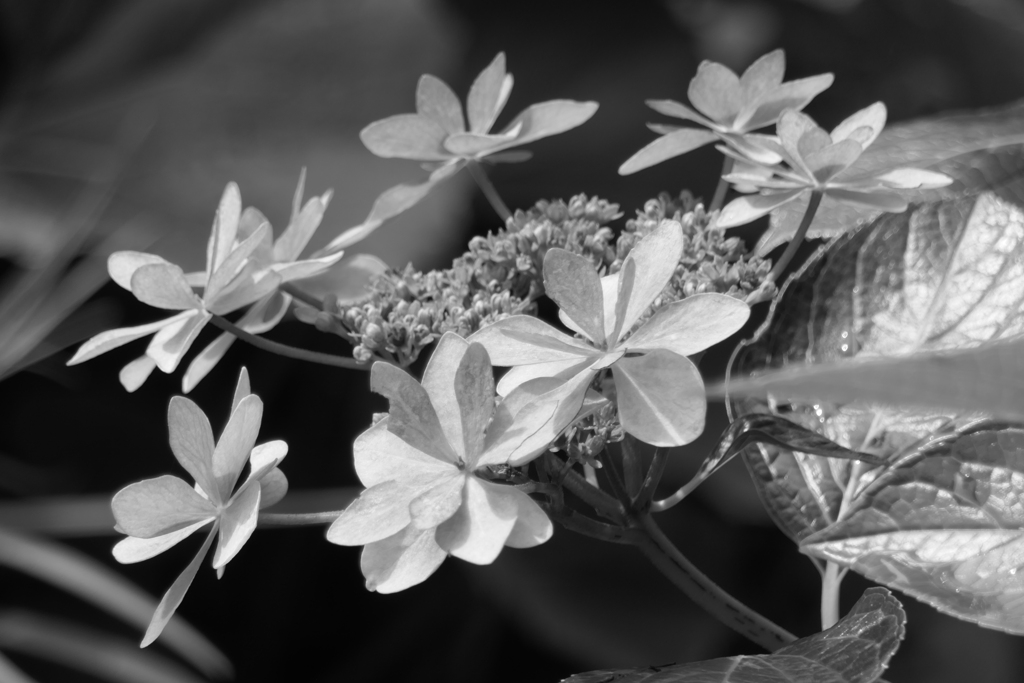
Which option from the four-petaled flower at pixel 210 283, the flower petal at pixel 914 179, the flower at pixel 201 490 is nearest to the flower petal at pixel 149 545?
the flower at pixel 201 490

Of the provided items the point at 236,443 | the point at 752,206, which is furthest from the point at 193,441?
the point at 752,206

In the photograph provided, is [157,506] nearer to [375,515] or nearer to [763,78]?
[375,515]

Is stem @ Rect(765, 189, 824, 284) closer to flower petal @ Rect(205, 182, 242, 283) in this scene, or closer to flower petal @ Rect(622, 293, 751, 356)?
flower petal @ Rect(622, 293, 751, 356)

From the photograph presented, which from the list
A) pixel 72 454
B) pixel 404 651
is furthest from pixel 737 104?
pixel 72 454

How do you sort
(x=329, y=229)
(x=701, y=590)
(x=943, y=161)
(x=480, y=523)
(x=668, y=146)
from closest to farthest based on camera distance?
(x=480, y=523), (x=701, y=590), (x=668, y=146), (x=943, y=161), (x=329, y=229)

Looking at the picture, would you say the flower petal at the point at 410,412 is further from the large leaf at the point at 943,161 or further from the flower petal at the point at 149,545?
the large leaf at the point at 943,161

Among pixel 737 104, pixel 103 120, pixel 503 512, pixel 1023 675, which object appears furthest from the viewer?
pixel 103 120

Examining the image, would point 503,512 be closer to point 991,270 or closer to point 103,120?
point 991,270
